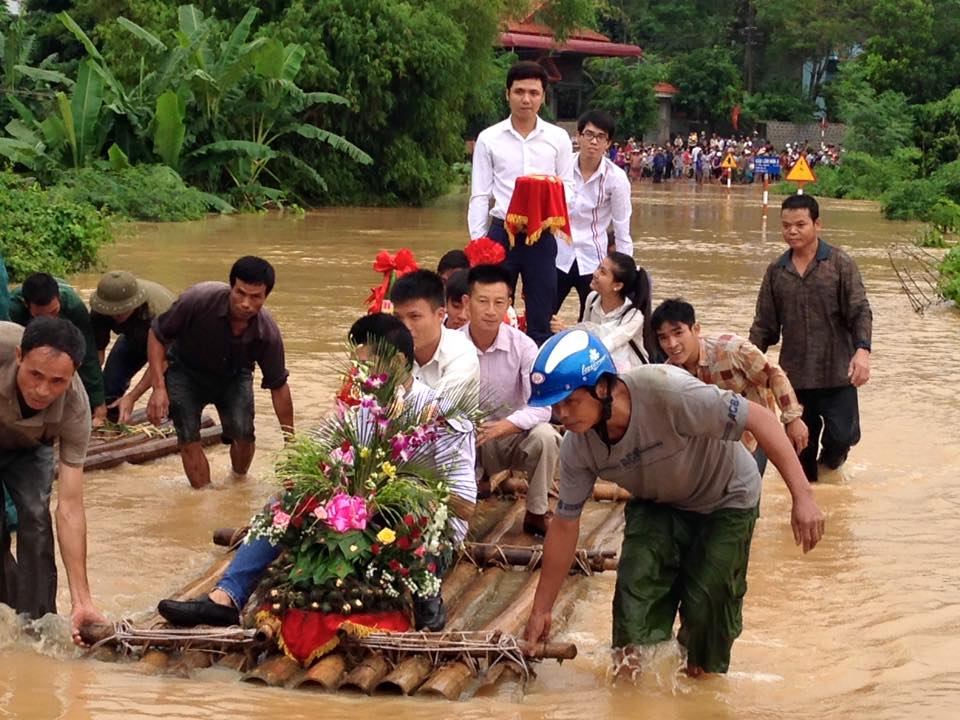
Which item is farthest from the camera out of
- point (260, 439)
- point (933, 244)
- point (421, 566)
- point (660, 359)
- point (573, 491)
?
point (933, 244)

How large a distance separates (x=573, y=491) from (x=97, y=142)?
2286cm

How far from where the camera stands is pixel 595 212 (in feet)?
33.0

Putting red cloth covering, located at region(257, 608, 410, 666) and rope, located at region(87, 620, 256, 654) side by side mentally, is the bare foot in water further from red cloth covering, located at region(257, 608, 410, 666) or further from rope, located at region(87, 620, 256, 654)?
rope, located at region(87, 620, 256, 654)

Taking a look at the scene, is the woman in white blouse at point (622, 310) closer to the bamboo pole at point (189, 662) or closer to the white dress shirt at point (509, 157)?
the white dress shirt at point (509, 157)

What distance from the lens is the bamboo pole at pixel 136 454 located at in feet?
29.0

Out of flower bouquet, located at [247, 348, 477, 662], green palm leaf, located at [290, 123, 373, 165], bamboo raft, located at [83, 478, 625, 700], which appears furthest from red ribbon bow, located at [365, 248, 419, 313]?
green palm leaf, located at [290, 123, 373, 165]

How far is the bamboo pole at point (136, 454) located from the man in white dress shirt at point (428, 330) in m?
2.73

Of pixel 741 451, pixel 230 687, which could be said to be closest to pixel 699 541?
pixel 741 451

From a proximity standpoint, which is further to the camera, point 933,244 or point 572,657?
point 933,244

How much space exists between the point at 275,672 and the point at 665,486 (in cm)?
152

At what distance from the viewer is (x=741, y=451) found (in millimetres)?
5516

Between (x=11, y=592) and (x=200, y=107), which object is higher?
(x=200, y=107)

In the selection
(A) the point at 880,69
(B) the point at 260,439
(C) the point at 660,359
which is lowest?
(B) the point at 260,439

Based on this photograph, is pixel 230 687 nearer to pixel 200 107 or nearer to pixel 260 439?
pixel 260 439
